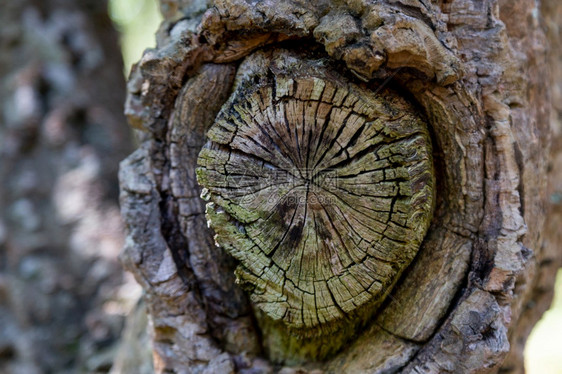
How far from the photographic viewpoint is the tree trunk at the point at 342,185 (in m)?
1.28

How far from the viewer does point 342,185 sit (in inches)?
51.5

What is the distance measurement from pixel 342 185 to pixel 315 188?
0.08m

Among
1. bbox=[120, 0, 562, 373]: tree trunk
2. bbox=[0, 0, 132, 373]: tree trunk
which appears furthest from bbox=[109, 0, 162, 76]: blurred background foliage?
bbox=[120, 0, 562, 373]: tree trunk

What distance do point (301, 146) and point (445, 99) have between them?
0.45m

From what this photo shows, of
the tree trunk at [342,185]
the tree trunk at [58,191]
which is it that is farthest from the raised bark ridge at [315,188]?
the tree trunk at [58,191]

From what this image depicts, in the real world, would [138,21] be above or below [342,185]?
above

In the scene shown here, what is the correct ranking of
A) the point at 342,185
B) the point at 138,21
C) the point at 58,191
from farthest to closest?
the point at 138,21, the point at 58,191, the point at 342,185

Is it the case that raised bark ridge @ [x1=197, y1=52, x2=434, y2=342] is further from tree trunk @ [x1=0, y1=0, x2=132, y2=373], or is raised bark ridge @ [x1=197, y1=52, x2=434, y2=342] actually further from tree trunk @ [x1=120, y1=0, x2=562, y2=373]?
tree trunk @ [x1=0, y1=0, x2=132, y2=373]

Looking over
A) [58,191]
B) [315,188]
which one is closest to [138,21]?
[58,191]

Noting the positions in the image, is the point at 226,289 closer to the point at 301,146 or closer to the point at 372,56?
the point at 301,146

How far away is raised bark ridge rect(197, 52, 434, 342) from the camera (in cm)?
128

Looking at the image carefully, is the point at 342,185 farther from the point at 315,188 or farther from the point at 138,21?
the point at 138,21

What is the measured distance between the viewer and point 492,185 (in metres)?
1.37

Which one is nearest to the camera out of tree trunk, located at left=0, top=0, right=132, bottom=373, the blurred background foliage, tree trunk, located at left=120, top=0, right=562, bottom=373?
tree trunk, located at left=120, top=0, right=562, bottom=373
